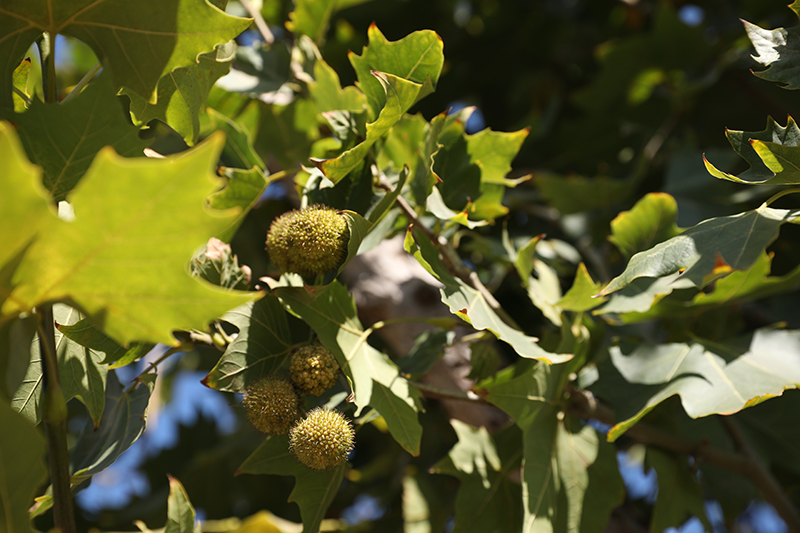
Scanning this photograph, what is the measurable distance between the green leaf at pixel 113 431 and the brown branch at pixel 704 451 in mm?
824

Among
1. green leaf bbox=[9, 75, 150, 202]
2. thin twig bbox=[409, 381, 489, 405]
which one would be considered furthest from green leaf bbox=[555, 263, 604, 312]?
green leaf bbox=[9, 75, 150, 202]

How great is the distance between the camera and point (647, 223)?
1177mm

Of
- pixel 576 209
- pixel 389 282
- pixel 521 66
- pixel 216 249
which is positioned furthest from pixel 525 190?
pixel 216 249

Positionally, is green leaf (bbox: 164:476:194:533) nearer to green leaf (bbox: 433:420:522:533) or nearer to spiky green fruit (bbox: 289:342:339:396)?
spiky green fruit (bbox: 289:342:339:396)

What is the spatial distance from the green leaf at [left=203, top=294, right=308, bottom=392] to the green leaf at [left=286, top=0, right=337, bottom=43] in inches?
33.9

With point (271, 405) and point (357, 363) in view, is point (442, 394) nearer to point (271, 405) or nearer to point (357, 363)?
point (357, 363)

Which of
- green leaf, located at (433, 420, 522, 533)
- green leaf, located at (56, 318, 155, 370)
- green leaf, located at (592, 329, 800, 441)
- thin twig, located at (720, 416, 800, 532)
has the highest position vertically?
green leaf, located at (56, 318, 155, 370)

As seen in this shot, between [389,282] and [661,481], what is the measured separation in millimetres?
812

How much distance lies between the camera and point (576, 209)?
1677 mm

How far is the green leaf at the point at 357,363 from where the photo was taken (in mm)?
890

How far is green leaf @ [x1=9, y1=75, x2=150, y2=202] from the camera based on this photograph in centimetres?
77

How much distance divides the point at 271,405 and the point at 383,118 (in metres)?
0.48

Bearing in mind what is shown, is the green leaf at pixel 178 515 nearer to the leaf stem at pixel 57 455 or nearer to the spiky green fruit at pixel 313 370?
the leaf stem at pixel 57 455

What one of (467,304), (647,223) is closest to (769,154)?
(647,223)
